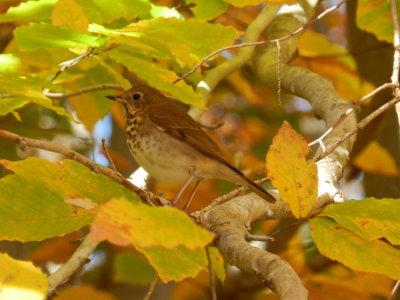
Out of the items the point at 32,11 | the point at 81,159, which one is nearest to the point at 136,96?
the point at 32,11

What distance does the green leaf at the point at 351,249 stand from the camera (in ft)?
5.11

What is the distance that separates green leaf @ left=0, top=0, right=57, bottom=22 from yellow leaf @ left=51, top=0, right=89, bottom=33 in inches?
5.9

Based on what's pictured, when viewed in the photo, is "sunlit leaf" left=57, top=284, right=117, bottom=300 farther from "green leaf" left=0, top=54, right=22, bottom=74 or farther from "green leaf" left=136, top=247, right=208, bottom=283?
"green leaf" left=136, top=247, right=208, bottom=283

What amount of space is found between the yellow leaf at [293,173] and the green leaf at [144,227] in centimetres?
40

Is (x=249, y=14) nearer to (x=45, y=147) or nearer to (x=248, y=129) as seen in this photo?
(x=248, y=129)

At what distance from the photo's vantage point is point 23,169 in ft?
5.00

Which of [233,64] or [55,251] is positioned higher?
[233,64]

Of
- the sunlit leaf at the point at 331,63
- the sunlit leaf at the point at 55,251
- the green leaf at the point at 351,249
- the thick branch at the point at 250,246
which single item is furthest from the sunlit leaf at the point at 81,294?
the green leaf at the point at 351,249

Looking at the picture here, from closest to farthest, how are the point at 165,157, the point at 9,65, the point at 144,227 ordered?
A: the point at 144,227, the point at 9,65, the point at 165,157

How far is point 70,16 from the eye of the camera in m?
1.79

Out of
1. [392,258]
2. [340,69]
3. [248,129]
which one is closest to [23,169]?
[392,258]

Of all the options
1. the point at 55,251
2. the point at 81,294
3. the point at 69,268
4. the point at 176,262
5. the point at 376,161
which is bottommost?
the point at 55,251

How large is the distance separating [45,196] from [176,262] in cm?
33

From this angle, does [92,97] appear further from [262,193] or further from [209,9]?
[262,193]
